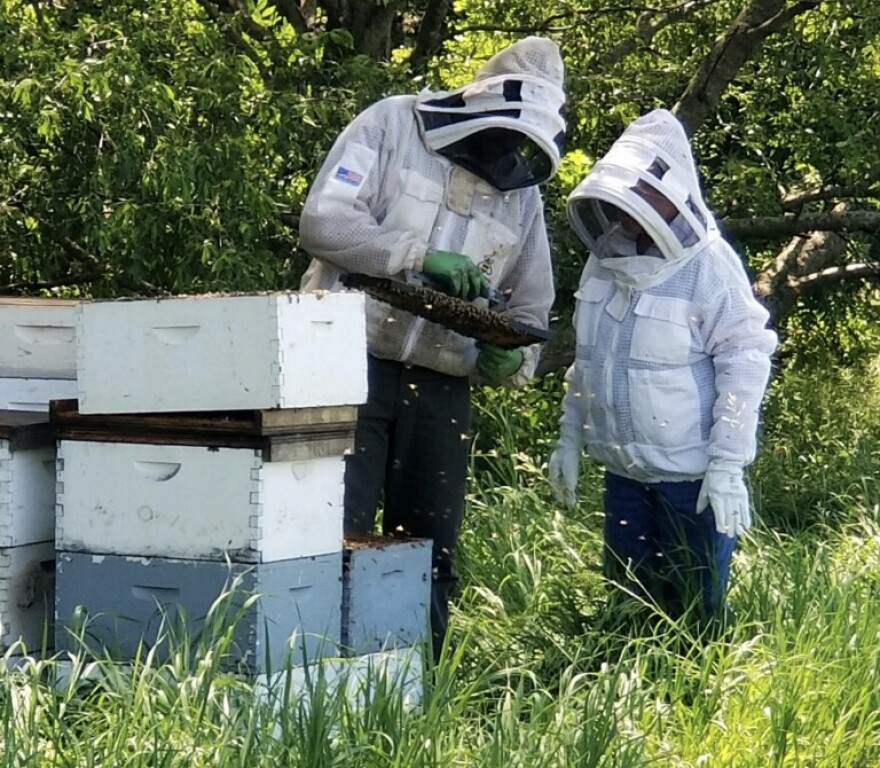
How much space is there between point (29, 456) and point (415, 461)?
1.08m

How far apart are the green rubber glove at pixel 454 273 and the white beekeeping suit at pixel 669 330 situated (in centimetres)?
42

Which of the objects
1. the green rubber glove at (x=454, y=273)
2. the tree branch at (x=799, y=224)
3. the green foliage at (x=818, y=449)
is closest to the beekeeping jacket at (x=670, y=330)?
the green rubber glove at (x=454, y=273)

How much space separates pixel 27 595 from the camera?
3.43m

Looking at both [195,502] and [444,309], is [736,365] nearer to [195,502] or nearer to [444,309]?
[444,309]

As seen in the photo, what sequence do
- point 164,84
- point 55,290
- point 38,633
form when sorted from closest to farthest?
point 38,633 < point 164,84 < point 55,290

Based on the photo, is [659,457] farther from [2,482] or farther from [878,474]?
[878,474]

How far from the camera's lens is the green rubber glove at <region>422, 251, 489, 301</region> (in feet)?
12.6

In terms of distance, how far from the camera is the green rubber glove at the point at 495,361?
404 centimetres

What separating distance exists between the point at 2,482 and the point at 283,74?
3208mm

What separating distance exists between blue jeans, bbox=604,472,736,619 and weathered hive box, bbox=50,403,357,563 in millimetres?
1124

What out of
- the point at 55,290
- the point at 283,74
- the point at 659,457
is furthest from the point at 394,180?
the point at 55,290

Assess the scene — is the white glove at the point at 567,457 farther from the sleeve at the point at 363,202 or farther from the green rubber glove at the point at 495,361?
the sleeve at the point at 363,202

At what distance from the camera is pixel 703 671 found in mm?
3514

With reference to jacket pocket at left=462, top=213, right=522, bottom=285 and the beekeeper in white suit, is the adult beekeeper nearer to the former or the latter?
jacket pocket at left=462, top=213, right=522, bottom=285
